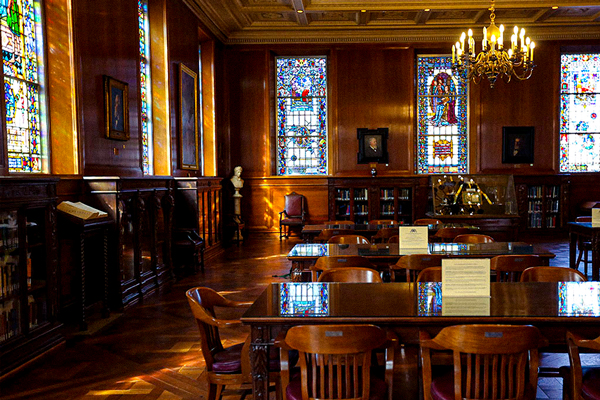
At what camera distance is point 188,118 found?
10242 millimetres

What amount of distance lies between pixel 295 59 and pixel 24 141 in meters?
A: 9.52

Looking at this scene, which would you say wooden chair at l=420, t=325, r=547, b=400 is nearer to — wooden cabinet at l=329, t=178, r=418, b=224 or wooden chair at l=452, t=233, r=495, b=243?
wooden chair at l=452, t=233, r=495, b=243

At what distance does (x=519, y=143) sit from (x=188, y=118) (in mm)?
8613

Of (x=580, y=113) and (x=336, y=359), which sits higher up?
(x=580, y=113)

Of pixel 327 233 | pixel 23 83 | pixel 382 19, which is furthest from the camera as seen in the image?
pixel 382 19

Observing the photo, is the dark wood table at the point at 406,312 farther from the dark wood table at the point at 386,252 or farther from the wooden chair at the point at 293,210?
the wooden chair at the point at 293,210

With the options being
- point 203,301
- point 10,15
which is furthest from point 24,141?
point 203,301

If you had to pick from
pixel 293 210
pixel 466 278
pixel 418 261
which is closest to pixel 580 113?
pixel 293 210

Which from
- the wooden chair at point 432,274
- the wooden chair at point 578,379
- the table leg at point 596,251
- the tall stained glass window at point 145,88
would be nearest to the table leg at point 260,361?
the wooden chair at point 578,379

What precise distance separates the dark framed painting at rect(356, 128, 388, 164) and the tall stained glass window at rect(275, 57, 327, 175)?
3.28 ft

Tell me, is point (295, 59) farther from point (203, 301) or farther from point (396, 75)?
point (203, 301)

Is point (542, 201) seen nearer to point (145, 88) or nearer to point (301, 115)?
point (301, 115)

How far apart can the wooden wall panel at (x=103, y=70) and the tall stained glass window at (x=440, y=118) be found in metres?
8.47

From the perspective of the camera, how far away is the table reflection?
9.12 ft
